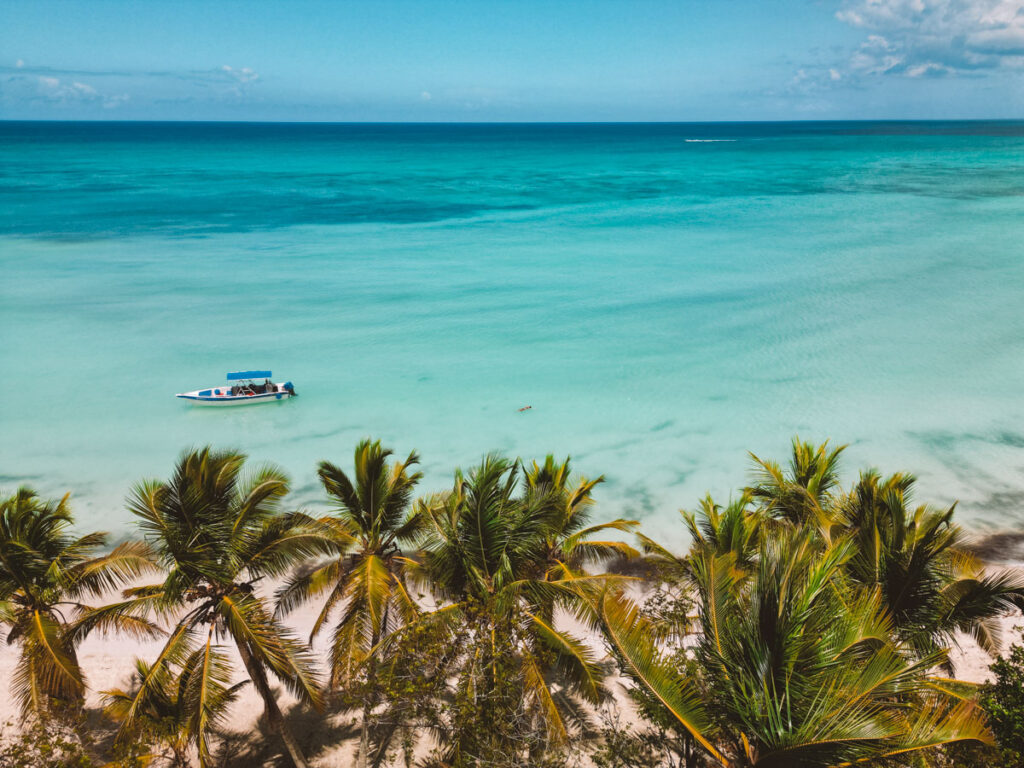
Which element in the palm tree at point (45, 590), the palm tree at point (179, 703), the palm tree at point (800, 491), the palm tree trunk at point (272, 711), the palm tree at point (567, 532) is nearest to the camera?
the palm tree at point (179, 703)

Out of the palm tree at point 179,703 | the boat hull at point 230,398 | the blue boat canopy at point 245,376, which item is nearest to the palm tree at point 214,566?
the palm tree at point 179,703

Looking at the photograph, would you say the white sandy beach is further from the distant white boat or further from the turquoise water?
the distant white boat

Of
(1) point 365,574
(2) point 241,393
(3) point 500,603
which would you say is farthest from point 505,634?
(2) point 241,393

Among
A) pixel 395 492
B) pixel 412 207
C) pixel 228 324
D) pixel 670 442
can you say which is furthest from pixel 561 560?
pixel 412 207

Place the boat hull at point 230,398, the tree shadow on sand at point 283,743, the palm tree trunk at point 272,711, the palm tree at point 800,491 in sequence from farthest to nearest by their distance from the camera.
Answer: the boat hull at point 230,398
the palm tree at point 800,491
the tree shadow on sand at point 283,743
the palm tree trunk at point 272,711

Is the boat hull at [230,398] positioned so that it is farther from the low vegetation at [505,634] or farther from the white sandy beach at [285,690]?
the low vegetation at [505,634]

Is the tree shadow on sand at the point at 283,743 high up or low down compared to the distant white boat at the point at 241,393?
down

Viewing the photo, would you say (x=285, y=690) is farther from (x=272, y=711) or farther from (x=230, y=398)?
(x=230, y=398)

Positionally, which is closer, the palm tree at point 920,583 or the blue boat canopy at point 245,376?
the palm tree at point 920,583

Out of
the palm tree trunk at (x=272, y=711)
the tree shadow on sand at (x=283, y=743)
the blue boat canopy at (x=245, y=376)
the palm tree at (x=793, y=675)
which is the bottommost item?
the tree shadow on sand at (x=283, y=743)
